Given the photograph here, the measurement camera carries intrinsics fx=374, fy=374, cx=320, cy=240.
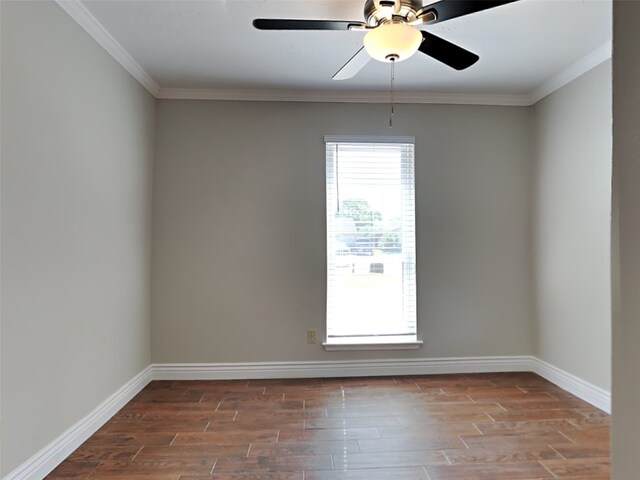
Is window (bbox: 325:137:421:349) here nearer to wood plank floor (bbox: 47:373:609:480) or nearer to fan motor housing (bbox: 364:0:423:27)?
wood plank floor (bbox: 47:373:609:480)

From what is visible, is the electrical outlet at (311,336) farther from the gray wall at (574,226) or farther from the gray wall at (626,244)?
the gray wall at (626,244)

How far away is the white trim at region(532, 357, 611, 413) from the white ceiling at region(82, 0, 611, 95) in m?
2.43

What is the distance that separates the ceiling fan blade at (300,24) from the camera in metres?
1.70

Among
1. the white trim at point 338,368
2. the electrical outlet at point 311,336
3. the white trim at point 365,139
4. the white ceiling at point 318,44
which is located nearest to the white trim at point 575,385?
the white trim at point 338,368

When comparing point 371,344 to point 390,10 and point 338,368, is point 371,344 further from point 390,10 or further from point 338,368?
point 390,10

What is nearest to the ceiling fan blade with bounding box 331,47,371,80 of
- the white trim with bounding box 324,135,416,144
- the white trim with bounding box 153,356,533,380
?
the white trim with bounding box 324,135,416,144

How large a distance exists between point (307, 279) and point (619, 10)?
110 inches

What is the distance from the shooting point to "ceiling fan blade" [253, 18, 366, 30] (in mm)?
1703

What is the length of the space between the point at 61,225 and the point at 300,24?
64.1 inches

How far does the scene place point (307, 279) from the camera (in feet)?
11.0

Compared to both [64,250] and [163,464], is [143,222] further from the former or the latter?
[163,464]

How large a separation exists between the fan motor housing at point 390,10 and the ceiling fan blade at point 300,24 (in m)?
0.08

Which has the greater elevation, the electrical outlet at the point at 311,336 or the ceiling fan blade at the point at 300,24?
the ceiling fan blade at the point at 300,24

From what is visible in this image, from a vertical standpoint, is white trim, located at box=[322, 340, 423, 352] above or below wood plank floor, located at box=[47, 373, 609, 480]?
above
